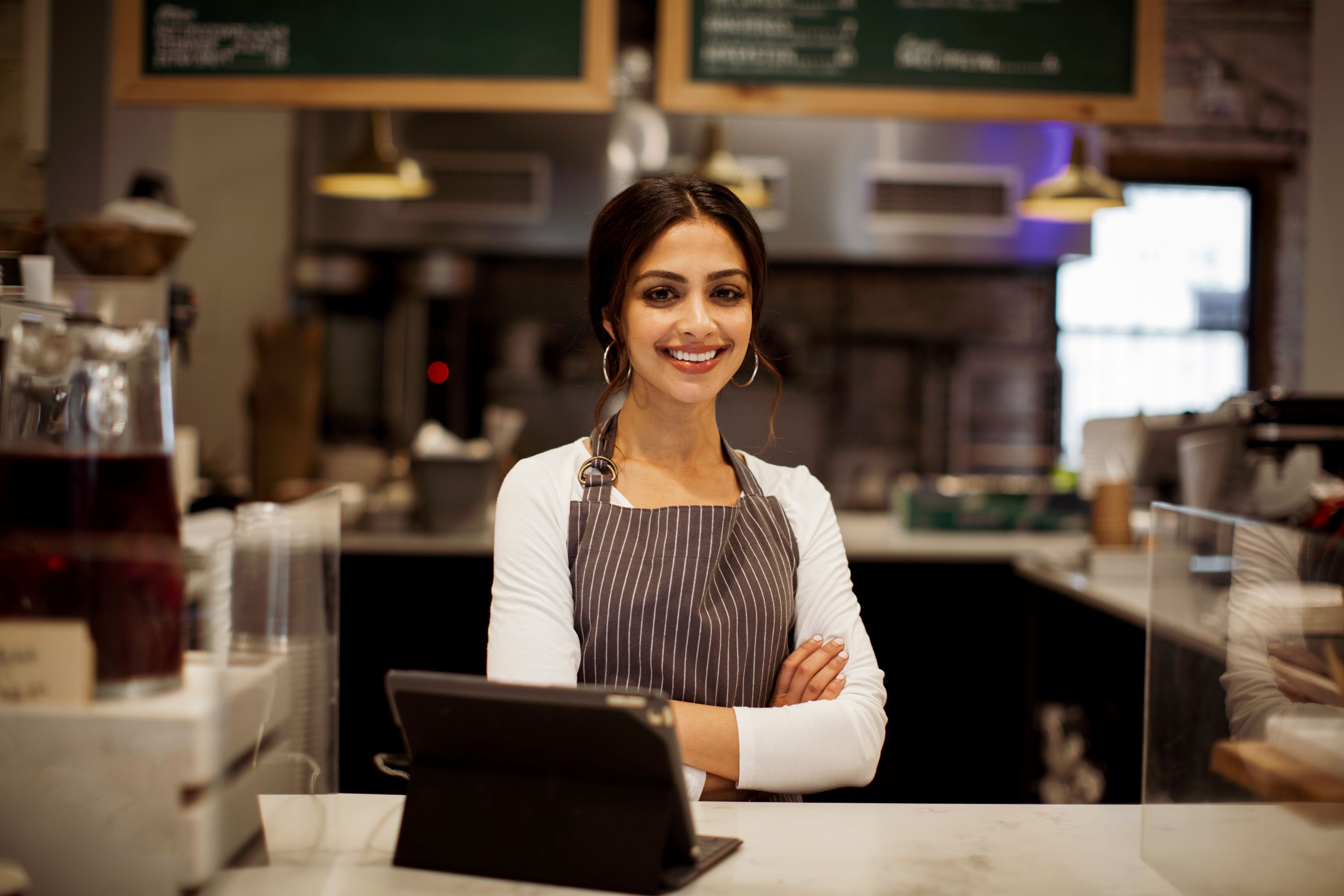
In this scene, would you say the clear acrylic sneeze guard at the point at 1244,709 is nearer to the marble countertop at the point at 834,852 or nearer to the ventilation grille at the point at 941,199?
the marble countertop at the point at 834,852

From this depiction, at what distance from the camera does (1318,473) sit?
2.52 m

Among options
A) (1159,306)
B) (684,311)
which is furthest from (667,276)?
(1159,306)

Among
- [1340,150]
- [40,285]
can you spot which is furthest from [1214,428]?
[40,285]

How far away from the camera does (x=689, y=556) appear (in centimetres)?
129

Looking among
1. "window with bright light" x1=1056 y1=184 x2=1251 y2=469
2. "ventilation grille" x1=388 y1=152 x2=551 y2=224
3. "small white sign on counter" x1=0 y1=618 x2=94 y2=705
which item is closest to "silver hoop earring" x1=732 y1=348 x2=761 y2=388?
"small white sign on counter" x1=0 y1=618 x2=94 y2=705

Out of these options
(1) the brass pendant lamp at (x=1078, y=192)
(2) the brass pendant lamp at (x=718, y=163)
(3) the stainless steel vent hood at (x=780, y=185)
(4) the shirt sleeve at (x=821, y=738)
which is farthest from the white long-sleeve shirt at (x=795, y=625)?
(3) the stainless steel vent hood at (x=780, y=185)

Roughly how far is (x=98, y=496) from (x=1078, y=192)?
3433mm

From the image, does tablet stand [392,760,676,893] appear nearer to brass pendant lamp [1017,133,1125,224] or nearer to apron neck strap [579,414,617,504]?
apron neck strap [579,414,617,504]

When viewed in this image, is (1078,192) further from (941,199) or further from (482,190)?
(482,190)

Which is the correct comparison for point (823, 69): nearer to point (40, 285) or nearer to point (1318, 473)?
point (1318, 473)

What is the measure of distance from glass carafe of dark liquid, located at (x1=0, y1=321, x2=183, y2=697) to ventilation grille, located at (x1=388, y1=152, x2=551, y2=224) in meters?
4.13

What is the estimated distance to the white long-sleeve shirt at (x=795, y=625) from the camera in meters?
1.17

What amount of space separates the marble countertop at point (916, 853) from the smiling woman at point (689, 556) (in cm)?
12

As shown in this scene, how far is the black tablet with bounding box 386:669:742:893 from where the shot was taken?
0.82 m
